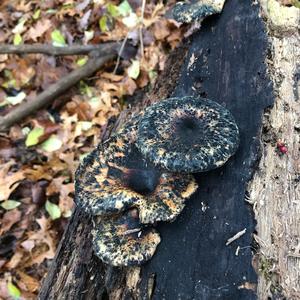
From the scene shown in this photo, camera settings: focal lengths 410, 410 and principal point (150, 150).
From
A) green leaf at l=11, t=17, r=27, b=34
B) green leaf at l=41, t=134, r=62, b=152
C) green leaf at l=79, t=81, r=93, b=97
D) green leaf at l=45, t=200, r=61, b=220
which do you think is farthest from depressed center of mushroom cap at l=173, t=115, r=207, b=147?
green leaf at l=11, t=17, r=27, b=34

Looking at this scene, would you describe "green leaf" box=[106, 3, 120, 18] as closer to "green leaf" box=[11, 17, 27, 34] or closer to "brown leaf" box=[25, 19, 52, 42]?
"brown leaf" box=[25, 19, 52, 42]

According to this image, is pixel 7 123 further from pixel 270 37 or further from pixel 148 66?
pixel 270 37

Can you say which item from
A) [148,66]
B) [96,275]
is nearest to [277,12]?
[148,66]

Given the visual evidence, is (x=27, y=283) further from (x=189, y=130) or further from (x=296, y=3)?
(x=296, y=3)

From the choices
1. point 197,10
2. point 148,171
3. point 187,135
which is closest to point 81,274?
point 148,171

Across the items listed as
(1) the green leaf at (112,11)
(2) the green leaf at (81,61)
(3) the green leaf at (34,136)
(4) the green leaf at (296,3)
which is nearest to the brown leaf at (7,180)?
(3) the green leaf at (34,136)

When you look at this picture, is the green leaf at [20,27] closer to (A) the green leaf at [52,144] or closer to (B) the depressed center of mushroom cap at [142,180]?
(A) the green leaf at [52,144]
